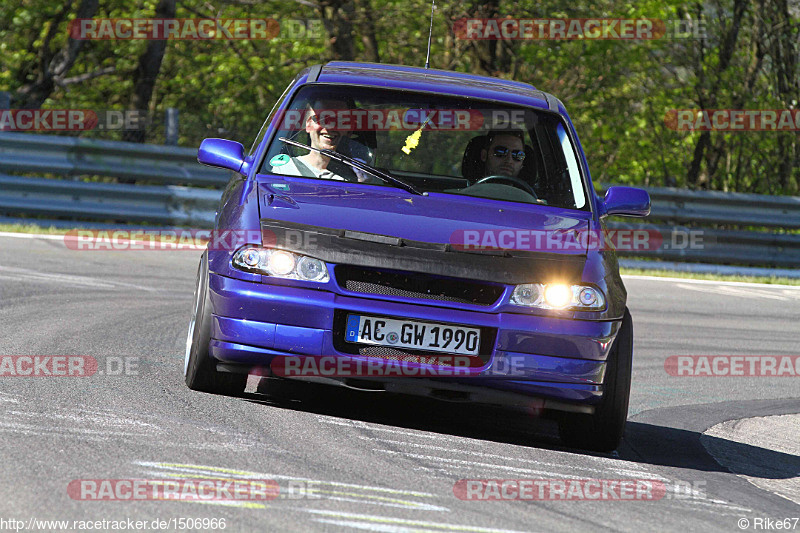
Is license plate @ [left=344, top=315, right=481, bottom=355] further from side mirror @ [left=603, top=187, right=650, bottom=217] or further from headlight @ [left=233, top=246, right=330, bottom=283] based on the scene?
side mirror @ [left=603, top=187, right=650, bottom=217]

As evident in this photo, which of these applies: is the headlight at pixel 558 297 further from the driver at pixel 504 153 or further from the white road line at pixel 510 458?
the driver at pixel 504 153

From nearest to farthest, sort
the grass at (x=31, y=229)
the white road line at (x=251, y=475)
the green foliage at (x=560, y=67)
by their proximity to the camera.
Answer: the white road line at (x=251, y=475) < the grass at (x=31, y=229) < the green foliage at (x=560, y=67)

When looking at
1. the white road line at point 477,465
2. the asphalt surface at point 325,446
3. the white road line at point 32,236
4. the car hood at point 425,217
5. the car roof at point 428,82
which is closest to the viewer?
the asphalt surface at point 325,446

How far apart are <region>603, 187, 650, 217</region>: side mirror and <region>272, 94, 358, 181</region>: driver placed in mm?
1362

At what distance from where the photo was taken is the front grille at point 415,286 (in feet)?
17.4

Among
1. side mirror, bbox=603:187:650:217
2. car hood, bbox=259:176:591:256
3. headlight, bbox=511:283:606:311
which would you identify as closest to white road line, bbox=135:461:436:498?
headlight, bbox=511:283:606:311

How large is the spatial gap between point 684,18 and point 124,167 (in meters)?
10.8

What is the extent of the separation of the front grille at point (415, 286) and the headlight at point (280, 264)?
0.09 m

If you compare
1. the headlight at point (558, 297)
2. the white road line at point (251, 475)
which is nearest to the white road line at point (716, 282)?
the headlight at point (558, 297)

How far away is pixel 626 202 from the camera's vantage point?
6.58 metres

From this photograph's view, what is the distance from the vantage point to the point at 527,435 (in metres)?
5.97

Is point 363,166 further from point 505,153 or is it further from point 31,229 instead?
point 31,229

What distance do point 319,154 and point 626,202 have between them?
1.62m

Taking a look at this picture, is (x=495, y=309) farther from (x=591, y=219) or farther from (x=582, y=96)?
(x=582, y=96)
